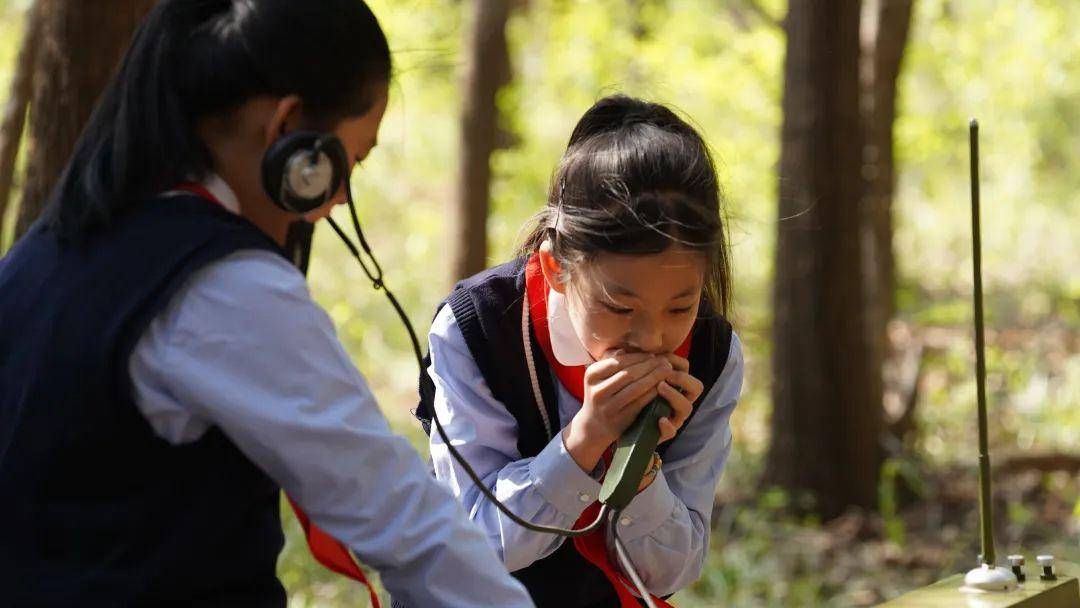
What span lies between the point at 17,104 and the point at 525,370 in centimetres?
294

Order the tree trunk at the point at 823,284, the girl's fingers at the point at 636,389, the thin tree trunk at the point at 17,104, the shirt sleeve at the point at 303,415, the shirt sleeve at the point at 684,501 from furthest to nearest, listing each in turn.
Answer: the tree trunk at the point at 823,284 < the thin tree trunk at the point at 17,104 < the shirt sleeve at the point at 684,501 < the girl's fingers at the point at 636,389 < the shirt sleeve at the point at 303,415

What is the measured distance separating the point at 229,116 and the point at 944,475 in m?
6.24

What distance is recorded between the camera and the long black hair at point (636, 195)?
1.89 meters

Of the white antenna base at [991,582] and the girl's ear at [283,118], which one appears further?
the white antenna base at [991,582]

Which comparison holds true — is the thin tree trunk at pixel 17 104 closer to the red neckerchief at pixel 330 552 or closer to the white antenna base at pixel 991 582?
the red neckerchief at pixel 330 552

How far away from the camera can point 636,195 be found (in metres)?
1.91

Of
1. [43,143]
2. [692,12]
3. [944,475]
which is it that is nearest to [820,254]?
[944,475]

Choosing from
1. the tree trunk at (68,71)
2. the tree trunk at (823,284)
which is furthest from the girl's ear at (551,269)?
the tree trunk at (823,284)

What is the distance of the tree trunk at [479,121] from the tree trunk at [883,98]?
2.27 metres

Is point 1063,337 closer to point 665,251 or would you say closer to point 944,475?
point 944,475

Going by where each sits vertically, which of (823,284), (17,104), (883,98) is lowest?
(823,284)

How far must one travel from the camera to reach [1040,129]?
14375 millimetres

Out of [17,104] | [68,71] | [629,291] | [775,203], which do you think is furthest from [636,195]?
[775,203]

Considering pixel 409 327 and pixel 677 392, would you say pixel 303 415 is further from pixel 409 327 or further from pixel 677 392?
pixel 677 392
